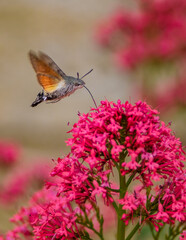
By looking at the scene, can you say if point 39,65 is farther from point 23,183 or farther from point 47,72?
point 23,183

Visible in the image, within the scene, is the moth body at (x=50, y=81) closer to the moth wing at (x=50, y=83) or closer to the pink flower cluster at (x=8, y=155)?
the moth wing at (x=50, y=83)

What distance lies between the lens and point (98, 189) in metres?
1.89

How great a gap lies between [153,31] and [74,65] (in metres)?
8.07

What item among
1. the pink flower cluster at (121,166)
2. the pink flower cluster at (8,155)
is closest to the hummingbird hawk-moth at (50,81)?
the pink flower cluster at (121,166)

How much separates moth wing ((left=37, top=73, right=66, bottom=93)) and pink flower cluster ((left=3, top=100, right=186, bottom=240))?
49 cm

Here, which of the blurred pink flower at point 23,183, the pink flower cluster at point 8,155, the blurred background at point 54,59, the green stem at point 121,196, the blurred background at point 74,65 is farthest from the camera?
the blurred background at point 54,59

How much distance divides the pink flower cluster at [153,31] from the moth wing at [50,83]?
3032mm

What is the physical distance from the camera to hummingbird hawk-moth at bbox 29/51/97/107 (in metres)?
2.45

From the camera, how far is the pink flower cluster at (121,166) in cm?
190

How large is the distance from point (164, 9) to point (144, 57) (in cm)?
66

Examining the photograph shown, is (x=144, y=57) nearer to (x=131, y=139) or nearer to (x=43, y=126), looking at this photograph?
(x=131, y=139)

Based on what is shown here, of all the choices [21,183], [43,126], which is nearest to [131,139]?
[21,183]

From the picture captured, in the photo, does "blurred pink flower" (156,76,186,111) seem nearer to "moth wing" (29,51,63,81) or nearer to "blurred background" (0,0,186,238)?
"blurred background" (0,0,186,238)

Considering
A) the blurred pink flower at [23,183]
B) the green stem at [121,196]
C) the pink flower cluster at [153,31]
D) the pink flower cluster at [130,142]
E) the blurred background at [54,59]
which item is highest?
the blurred background at [54,59]
